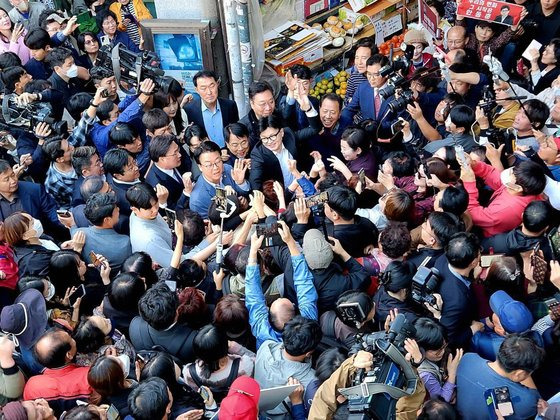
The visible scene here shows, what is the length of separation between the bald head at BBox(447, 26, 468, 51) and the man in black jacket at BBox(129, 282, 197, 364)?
4.05 m

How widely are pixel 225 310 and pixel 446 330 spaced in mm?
1207

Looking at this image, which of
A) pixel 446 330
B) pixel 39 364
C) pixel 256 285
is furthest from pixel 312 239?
pixel 39 364

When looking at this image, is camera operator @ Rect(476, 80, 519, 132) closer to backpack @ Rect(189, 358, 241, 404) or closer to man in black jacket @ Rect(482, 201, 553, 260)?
man in black jacket @ Rect(482, 201, 553, 260)

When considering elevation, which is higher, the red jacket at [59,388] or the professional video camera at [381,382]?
the professional video camera at [381,382]

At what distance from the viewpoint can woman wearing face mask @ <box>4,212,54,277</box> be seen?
3.80m

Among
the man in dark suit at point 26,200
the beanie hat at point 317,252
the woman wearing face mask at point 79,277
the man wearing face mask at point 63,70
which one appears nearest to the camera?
the beanie hat at point 317,252

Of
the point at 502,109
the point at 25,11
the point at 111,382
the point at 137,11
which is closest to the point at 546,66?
the point at 502,109

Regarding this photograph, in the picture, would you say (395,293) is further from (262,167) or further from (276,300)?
(262,167)

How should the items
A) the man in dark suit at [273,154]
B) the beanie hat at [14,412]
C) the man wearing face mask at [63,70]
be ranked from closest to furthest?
1. the beanie hat at [14,412]
2. the man in dark suit at [273,154]
3. the man wearing face mask at [63,70]

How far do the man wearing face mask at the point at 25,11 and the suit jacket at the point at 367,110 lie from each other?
3.93 metres

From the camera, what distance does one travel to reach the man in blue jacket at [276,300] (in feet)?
10.9

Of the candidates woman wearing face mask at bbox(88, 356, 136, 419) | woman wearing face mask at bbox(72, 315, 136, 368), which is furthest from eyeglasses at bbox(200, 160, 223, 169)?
woman wearing face mask at bbox(88, 356, 136, 419)

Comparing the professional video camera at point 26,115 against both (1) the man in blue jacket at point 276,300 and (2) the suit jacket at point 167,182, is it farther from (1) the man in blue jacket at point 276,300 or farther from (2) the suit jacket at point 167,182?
(1) the man in blue jacket at point 276,300

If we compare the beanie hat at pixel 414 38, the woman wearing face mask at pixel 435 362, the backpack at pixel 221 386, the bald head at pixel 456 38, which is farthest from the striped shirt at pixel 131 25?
the woman wearing face mask at pixel 435 362
